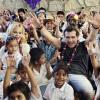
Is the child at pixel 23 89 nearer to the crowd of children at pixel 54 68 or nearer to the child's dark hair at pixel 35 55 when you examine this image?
the crowd of children at pixel 54 68

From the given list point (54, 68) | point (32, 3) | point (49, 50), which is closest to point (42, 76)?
point (54, 68)

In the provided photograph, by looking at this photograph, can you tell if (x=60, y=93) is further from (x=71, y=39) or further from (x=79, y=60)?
(x=71, y=39)

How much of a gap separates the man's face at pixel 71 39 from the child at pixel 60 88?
1.30ft

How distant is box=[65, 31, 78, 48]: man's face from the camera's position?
16.2 ft

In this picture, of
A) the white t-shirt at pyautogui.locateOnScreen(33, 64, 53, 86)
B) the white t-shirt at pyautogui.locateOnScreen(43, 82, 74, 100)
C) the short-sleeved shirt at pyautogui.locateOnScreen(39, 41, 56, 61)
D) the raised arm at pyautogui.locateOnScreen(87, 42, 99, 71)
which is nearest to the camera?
the white t-shirt at pyautogui.locateOnScreen(43, 82, 74, 100)

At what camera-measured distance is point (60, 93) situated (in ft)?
14.8

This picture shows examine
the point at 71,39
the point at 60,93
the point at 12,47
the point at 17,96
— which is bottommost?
the point at 60,93

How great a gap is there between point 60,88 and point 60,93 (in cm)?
6

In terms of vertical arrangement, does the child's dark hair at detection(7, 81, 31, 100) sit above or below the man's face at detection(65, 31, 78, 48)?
below

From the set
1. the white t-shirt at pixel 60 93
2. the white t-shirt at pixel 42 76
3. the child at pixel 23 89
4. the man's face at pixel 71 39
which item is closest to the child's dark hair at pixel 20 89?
the child at pixel 23 89

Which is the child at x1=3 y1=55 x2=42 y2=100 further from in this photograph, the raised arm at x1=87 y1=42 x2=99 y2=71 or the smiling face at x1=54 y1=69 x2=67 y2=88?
the raised arm at x1=87 y1=42 x2=99 y2=71

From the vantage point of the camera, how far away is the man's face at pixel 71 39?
194 inches

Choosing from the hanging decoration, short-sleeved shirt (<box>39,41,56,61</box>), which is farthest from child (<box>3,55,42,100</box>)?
the hanging decoration

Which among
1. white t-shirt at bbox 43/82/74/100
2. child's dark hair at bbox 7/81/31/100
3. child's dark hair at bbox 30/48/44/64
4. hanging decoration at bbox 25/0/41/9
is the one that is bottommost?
white t-shirt at bbox 43/82/74/100
